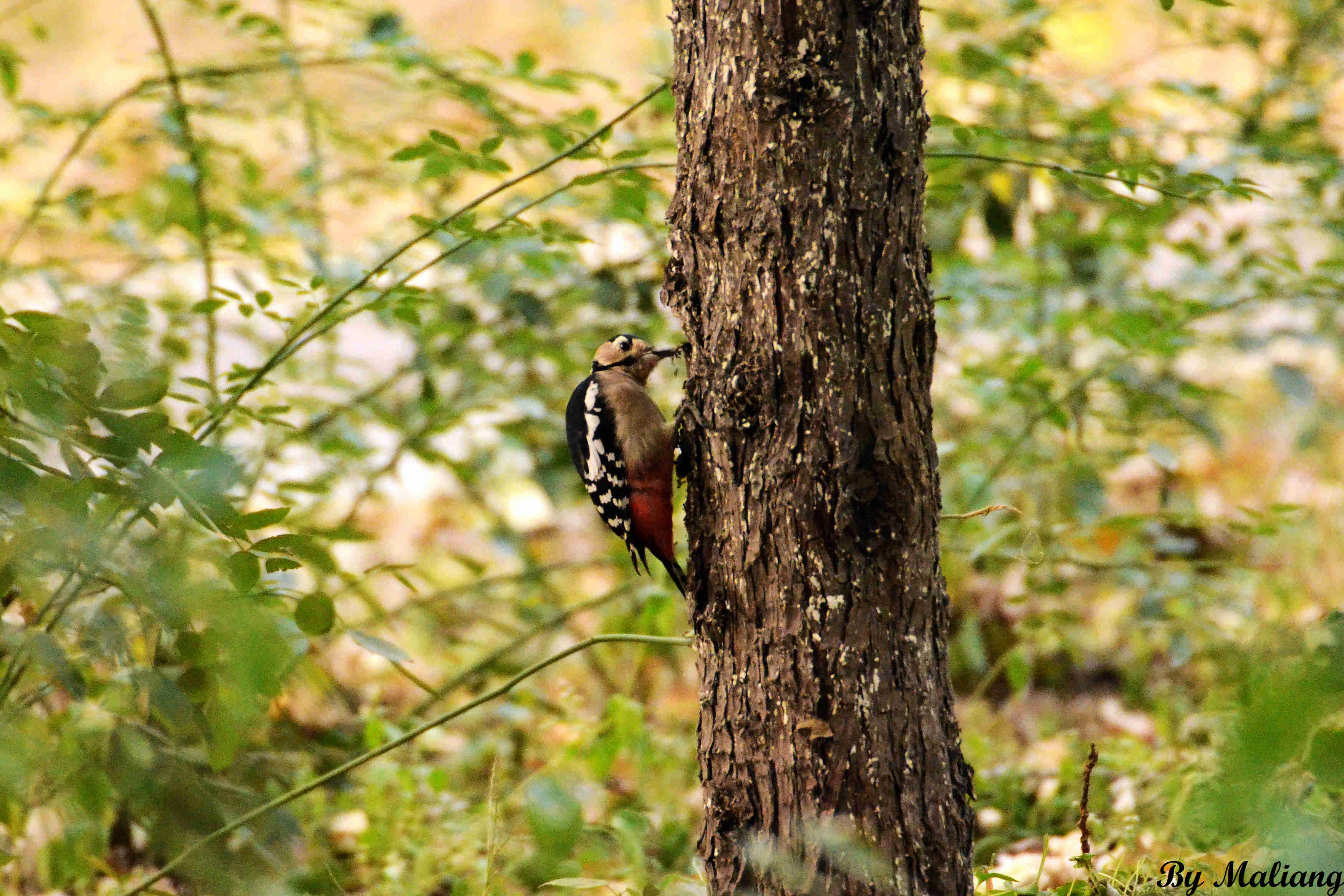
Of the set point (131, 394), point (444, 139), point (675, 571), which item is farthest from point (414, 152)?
point (675, 571)

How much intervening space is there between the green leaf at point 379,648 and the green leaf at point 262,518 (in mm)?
306

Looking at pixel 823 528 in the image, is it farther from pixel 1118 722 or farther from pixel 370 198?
A: pixel 370 198

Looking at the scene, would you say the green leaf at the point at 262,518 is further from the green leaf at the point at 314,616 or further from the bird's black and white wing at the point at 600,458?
the bird's black and white wing at the point at 600,458

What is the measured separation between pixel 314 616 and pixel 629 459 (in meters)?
1.58

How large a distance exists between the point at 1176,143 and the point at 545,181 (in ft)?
11.7

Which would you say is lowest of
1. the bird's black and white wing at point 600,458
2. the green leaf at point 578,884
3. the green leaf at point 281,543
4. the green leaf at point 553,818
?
the green leaf at point 578,884

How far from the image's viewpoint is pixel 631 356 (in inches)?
148

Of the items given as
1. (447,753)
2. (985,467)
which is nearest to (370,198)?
(447,753)

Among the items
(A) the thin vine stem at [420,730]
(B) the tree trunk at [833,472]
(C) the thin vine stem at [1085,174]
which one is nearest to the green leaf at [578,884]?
(B) the tree trunk at [833,472]

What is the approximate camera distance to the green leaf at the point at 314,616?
193cm

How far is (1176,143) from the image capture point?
6.18 meters

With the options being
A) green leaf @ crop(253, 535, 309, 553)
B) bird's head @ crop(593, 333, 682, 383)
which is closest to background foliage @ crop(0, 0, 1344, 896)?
green leaf @ crop(253, 535, 309, 553)

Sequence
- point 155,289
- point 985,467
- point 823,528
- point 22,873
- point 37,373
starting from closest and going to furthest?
point 37,373 < point 823,528 < point 22,873 < point 985,467 < point 155,289

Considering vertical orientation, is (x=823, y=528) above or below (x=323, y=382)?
above
